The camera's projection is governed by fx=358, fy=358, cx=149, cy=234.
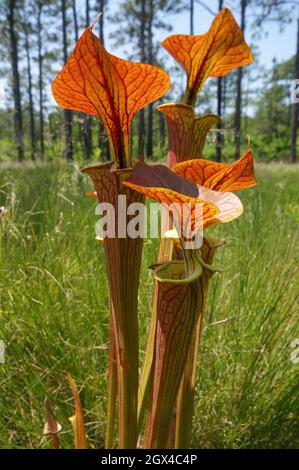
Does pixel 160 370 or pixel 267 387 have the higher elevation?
pixel 160 370

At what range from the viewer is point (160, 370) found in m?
0.55

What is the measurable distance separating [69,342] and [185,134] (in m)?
0.80

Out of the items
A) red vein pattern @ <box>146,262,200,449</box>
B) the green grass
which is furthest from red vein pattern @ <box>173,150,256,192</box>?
the green grass

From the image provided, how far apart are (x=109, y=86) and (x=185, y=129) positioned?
0.21m

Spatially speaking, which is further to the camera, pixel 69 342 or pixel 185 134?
pixel 69 342

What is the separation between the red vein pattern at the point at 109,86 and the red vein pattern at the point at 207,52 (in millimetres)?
179

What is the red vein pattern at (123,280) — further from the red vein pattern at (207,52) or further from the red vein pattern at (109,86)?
the red vein pattern at (207,52)

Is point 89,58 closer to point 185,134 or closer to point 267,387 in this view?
point 185,134

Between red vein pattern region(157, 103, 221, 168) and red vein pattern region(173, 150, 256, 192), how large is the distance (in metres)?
0.17

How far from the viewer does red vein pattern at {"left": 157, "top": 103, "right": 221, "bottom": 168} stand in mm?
608

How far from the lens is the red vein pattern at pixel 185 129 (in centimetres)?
61

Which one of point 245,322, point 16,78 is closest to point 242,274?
point 245,322

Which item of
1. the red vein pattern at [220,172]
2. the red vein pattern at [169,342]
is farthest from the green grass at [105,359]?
the red vein pattern at [220,172]

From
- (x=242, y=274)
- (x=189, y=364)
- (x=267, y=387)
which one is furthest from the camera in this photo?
(x=242, y=274)
